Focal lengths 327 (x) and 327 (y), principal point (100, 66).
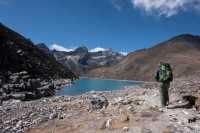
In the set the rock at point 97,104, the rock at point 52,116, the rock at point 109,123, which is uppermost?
the rock at point 97,104

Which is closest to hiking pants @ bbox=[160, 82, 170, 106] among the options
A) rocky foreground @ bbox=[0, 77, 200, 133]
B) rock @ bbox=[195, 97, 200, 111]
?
rocky foreground @ bbox=[0, 77, 200, 133]

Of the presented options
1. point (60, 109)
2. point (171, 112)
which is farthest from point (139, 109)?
point (60, 109)

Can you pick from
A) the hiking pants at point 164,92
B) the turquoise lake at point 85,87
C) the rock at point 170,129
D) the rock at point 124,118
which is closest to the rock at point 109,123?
the rock at point 124,118

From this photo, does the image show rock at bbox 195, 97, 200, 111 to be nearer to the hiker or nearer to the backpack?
the hiker

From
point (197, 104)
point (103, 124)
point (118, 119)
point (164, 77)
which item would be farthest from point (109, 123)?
point (197, 104)

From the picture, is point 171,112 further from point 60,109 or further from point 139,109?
point 60,109

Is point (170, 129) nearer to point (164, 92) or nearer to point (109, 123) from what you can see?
point (109, 123)

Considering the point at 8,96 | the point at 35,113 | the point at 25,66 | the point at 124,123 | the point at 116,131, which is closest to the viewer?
the point at 116,131

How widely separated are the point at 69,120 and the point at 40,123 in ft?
6.35

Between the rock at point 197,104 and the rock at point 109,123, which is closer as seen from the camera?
the rock at point 109,123

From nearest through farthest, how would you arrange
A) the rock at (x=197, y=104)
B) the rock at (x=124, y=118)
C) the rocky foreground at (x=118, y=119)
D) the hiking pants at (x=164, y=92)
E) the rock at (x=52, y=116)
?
1. the rocky foreground at (x=118, y=119)
2. the rock at (x=124, y=118)
3. the hiking pants at (x=164, y=92)
4. the rock at (x=197, y=104)
5. the rock at (x=52, y=116)

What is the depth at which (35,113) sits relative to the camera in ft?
69.1

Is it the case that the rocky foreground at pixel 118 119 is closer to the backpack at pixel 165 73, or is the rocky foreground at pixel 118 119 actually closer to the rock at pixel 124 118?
the rock at pixel 124 118

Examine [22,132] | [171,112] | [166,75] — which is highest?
[166,75]
